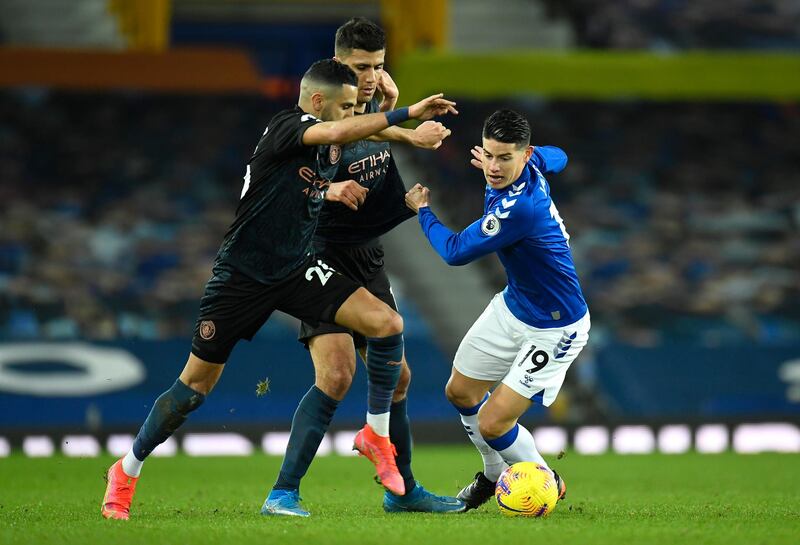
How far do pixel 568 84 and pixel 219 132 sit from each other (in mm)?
4936

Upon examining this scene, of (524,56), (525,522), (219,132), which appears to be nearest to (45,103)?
(219,132)

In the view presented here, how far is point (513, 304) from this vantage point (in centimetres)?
739

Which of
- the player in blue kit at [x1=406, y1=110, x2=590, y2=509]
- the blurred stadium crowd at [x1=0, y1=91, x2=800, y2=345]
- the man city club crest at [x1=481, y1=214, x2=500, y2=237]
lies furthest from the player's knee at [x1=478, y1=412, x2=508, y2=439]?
the blurred stadium crowd at [x1=0, y1=91, x2=800, y2=345]

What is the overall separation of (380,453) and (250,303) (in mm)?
1170

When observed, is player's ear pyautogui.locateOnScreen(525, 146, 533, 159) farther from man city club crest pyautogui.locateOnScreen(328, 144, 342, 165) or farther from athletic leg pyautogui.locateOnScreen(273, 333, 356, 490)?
athletic leg pyautogui.locateOnScreen(273, 333, 356, 490)

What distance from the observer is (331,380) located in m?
6.70

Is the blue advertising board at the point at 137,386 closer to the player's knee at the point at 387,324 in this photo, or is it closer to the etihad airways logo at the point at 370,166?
the etihad airways logo at the point at 370,166

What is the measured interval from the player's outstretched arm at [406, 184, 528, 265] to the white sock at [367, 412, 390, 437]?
2.94 ft

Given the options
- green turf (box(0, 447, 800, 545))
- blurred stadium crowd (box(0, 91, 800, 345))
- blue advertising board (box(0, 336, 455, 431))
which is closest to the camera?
green turf (box(0, 447, 800, 545))

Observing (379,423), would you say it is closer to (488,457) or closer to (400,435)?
(400,435)

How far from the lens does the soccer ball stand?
6.78 meters

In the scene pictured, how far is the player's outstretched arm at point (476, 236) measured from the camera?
22.7 ft

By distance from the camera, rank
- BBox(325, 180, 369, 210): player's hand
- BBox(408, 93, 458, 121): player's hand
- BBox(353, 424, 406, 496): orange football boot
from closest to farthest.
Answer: BBox(408, 93, 458, 121): player's hand, BBox(325, 180, 369, 210): player's hand, BBox(353, 424, 406, 496): orange football boot

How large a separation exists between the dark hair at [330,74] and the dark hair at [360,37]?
513 millimetres
